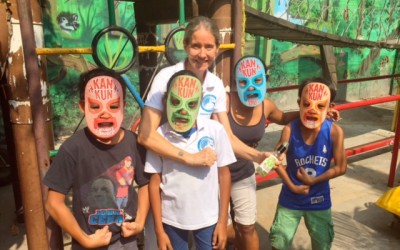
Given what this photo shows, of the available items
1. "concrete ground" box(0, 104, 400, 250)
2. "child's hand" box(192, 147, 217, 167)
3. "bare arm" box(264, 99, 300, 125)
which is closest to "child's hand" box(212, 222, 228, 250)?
"child's hand" box(192, 147, 217, 167)

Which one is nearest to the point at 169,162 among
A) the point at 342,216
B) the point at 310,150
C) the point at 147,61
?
the point at 310,150

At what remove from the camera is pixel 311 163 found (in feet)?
6.67

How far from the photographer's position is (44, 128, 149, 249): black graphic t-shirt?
147cm

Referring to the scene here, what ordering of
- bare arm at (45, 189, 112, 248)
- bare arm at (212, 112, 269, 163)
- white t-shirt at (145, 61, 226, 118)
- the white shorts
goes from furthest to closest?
the white shorts → bare arm at (212, 112, 269, 163) → white t-shirt at (145, 61, 226, 118) → bare arm at (45, 189, 112, 248)

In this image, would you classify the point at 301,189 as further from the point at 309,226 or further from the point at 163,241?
the point at 163,241

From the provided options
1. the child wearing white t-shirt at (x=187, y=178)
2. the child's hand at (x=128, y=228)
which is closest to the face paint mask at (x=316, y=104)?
the child wearing white t-shirt at (x=187, y=178)

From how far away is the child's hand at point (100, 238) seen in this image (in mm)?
1490

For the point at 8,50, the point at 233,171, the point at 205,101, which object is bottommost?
the point at 233,171

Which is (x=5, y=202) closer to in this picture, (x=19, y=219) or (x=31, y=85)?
(x=19, y=219)

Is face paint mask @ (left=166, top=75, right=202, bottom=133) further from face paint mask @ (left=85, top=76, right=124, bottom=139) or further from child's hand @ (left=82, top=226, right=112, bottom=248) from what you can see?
child's hand @ (left=82, top=226, right=112, bottom=248)

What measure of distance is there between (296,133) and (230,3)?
1.02 metres

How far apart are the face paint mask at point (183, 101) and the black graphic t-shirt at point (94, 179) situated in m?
0.25

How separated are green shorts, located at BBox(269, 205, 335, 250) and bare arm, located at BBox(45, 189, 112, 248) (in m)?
1.10

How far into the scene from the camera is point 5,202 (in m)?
3.79
